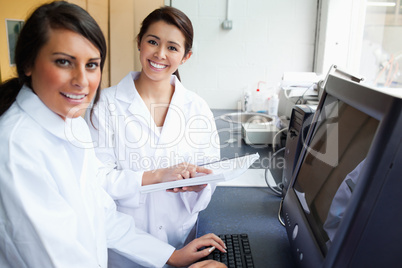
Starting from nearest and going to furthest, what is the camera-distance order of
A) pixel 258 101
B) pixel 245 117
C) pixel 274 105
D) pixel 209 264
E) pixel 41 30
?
1. pixel 41 30
2. pixel 209 264
3. pixel 274 105
4. pixel 245 117
5. pixel 258 101

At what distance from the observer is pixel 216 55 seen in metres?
3.03

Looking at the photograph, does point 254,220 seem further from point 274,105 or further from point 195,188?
point 274,105

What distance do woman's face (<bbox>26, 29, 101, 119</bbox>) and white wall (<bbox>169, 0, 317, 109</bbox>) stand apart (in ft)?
7.62

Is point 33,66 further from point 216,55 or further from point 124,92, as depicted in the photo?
point 216,55

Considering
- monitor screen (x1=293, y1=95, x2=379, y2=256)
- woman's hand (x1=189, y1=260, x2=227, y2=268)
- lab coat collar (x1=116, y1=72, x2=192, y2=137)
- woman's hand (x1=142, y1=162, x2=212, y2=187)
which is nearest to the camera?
monitor screen (x1=293, y1=95, x2=379, y2=256)

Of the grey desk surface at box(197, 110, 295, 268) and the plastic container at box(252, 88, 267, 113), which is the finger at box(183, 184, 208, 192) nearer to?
the grey desk surface at box(197, 110, 295, 268)

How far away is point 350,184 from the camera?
0.62 metres

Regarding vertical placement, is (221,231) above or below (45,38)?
below

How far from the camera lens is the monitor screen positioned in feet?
2.04

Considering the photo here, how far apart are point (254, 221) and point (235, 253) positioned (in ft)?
0.81

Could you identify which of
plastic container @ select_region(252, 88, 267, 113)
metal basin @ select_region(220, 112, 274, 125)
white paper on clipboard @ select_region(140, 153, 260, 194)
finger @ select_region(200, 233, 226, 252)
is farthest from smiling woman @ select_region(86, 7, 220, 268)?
plastic container @ select_region(252, 88, 267, 113)

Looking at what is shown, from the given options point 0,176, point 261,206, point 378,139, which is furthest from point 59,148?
point 261,206

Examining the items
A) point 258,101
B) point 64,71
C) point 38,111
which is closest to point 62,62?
point 64,71

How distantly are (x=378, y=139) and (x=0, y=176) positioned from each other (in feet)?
2.26
